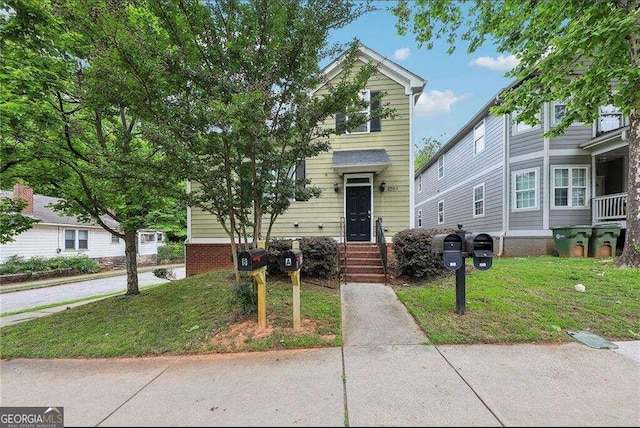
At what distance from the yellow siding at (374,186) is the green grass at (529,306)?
3.49 m

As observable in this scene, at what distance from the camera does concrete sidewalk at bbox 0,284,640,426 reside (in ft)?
7.95

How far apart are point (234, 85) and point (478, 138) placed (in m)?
14.3

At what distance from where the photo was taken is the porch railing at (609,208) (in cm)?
1001

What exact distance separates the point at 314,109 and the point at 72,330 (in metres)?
5.46

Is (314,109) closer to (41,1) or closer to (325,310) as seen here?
(325,310)

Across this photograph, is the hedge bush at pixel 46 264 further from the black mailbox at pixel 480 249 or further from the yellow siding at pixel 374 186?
the black mailbox at pixel 480 249

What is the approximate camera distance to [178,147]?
4195 millimetres

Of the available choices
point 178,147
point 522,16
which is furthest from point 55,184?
point 522,16

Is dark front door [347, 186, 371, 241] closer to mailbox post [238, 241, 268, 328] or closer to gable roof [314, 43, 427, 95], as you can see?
gable roof [314, 43, 427, 95]

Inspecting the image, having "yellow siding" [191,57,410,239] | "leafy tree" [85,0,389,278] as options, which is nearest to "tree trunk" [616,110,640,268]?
"yellow siding" [191,57,410,239]

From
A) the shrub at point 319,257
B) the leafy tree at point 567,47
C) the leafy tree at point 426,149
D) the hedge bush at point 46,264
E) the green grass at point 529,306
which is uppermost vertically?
the leafy tree at point 426,149

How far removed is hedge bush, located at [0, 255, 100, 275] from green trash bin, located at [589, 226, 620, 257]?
24453 millimetres

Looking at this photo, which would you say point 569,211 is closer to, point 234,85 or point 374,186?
point 374,186

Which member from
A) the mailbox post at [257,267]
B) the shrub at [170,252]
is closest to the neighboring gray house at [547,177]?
the mailbox post at [257,267]
